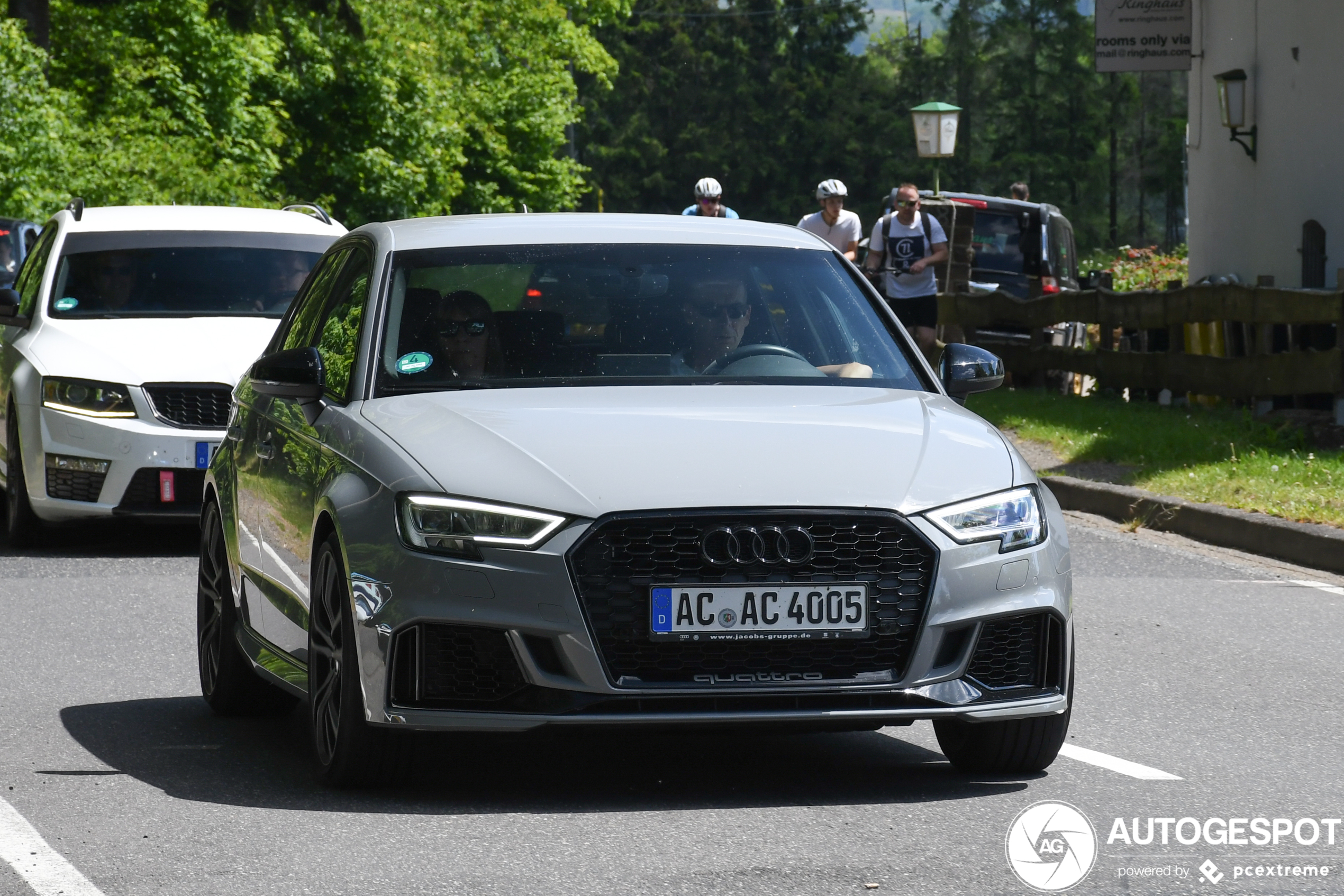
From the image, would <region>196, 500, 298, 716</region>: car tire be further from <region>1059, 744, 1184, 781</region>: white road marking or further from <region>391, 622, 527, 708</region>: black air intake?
<region>1059, 744, 1184, 781</region>: white road marking

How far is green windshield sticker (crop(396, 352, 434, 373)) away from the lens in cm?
615

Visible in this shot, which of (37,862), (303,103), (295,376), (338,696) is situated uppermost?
(303,103)

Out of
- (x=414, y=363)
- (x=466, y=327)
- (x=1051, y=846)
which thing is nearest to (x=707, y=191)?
(x=466, y=327)

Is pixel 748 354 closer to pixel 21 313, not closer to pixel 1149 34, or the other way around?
pixel 21 313

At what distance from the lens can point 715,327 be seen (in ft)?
20.9

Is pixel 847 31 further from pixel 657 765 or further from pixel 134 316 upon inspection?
pixel 657 765

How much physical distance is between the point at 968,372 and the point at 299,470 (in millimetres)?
1959

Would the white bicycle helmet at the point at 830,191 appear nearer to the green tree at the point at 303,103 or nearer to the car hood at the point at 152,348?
the car hood at the point at 152,348

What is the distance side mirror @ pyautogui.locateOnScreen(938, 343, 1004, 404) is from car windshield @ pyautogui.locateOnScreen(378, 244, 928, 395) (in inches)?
5.2

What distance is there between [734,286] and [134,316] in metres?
6.22

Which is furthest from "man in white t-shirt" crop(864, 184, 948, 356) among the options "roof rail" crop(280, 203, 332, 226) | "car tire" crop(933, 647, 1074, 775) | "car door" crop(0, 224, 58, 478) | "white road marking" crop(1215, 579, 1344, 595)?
"car tire" crop(933, 647, 1074, 775)

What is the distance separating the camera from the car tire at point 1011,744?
5.73 meters

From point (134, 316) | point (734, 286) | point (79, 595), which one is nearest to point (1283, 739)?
point (734, 286)

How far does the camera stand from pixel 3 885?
470 cm
